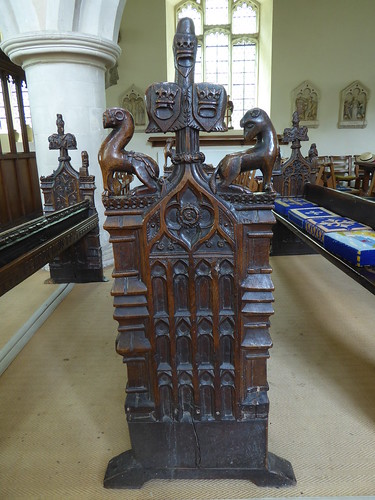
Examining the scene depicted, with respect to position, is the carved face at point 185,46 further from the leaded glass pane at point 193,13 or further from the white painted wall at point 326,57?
the leaded glass pane at point 193,13

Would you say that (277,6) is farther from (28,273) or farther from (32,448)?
(32,448)

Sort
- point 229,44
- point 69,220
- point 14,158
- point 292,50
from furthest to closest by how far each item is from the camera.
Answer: point 229,44 < point 292,50 < point 14,158 < point 69,220

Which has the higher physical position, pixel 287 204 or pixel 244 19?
pixel 244 19

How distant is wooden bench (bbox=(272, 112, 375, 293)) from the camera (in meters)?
3.19

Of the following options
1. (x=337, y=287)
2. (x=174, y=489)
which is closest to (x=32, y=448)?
(x=174, y=489)

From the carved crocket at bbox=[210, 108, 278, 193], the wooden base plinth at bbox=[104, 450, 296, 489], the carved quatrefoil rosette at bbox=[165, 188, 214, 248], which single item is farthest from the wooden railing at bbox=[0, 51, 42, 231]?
the carved crocket at bbox=[210, 108, 278, 193]

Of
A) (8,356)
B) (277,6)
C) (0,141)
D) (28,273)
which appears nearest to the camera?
(28,273)

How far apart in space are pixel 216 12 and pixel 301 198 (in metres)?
8.71

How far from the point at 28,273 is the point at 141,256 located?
37.2 inches

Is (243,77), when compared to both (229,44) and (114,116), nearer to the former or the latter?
(229,44)

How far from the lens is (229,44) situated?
1095 cm

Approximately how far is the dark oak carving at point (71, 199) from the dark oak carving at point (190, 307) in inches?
102

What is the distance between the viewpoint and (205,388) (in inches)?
58.6

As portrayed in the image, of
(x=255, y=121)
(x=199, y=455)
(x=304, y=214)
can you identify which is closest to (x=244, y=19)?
(x=304, y=214)
